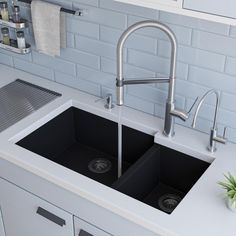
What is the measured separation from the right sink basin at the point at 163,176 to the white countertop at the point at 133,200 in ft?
0.17

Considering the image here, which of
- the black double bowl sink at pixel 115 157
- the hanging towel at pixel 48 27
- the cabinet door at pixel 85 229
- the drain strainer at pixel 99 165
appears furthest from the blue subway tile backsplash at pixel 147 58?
the cabinet door at pixel 85 229

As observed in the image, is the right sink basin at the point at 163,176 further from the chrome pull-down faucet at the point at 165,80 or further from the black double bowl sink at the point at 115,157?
the chrome pull-down faucet at the point at 165,80

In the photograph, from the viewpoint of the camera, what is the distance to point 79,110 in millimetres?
2232

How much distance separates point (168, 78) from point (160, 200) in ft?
1.71

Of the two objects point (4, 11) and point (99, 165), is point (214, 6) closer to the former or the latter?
point (99, 165)

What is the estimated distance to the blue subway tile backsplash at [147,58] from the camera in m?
1.81

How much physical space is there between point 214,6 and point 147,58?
627 mm

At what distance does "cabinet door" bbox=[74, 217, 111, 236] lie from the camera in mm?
1780

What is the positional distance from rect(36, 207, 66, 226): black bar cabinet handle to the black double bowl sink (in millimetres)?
273

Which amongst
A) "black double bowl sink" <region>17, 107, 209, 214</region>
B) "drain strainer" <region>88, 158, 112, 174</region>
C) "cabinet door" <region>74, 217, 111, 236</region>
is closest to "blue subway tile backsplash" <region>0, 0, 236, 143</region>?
"black double bowl sink" <region>17, 107, 209, 214</region>

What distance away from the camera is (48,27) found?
2170 mm

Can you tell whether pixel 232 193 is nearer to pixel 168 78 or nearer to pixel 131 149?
pixel 168 78

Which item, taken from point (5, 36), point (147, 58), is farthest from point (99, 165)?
point (5, 36)

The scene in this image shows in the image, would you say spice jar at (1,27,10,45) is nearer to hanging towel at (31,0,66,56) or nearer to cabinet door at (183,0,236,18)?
hanging towel at (31,0,66,56)
